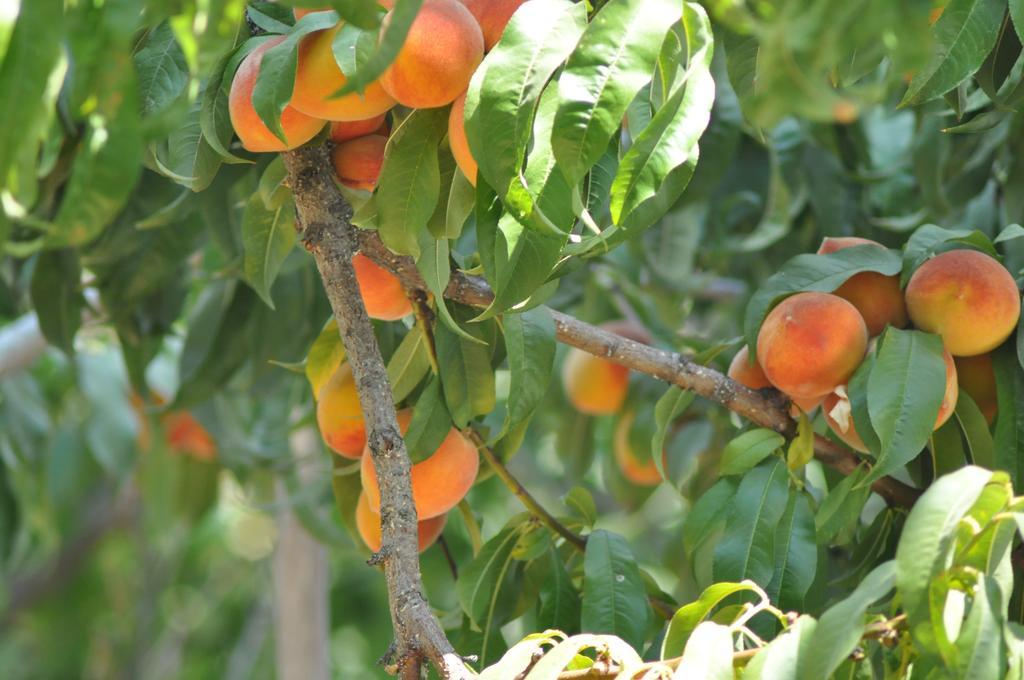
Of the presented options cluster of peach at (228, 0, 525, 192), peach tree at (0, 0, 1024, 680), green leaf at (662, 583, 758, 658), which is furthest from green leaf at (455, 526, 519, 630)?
cluster of peach at (228, 0, 525, 192)

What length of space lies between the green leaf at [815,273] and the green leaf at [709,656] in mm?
319

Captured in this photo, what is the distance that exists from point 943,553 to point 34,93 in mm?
429

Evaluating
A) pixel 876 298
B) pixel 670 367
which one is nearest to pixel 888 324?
pixel 876 298

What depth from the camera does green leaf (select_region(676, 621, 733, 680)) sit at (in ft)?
1.87

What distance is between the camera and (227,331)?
4.29 feet

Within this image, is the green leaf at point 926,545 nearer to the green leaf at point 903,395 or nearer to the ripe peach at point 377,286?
the green leaf at point 903,395

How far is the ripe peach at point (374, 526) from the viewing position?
0.87 meters

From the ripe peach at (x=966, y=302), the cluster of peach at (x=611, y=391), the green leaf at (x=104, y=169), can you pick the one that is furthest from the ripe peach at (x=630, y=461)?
the green leaf at (x=104, y=169)

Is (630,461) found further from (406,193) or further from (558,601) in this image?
(406,193)

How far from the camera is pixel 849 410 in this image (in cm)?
83

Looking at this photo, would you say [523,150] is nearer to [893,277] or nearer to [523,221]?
[523,221]

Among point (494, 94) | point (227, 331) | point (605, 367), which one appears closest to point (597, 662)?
point (494, 94)

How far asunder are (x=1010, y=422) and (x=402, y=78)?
18.0 inches

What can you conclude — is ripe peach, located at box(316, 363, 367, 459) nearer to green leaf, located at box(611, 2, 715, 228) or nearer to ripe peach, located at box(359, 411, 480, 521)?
ripe peach, located at box(359, 411, 480, 521)
